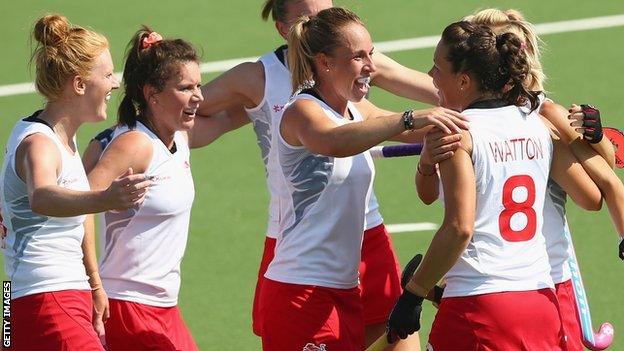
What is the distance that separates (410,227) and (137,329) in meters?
4.04

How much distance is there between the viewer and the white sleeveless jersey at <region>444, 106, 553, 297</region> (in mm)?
5430

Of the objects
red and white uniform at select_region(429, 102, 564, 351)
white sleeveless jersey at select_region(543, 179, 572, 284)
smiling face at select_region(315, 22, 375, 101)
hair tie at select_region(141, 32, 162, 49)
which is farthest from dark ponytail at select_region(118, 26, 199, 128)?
white sleeveless jersey at select_region(543, 179, 572, 284)

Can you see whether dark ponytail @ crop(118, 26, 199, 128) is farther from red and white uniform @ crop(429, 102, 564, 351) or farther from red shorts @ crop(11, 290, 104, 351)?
red and white uniform @ crop(429, 102, 564, 351)

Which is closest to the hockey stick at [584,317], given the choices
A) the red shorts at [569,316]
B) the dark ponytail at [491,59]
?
the red shorts at [569,316]

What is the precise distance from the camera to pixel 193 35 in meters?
13.3

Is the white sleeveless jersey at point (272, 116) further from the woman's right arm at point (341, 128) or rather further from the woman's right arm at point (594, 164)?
the woman's right arm at point (594, 164)

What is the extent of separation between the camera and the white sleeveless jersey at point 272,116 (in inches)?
261

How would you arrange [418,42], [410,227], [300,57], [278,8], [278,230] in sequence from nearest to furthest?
[300,57] → [278,230] → [278,8] → [410,227] → [418,42]

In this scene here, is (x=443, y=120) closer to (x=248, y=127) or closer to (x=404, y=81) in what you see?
(x=404, y=81)

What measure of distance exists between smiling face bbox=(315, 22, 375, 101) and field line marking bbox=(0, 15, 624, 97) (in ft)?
21.4

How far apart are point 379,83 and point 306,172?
1.43 metres

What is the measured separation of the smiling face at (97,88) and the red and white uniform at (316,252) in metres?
0.77

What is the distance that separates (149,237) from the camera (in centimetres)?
609

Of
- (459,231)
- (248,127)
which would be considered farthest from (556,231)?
(248,127)
